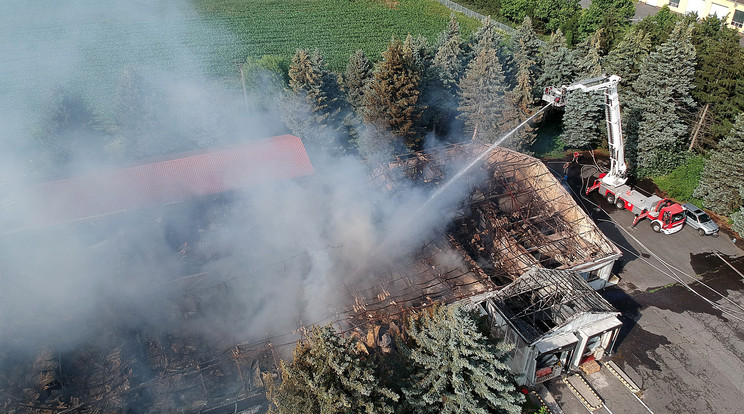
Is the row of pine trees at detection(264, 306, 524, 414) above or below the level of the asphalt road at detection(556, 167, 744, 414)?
above

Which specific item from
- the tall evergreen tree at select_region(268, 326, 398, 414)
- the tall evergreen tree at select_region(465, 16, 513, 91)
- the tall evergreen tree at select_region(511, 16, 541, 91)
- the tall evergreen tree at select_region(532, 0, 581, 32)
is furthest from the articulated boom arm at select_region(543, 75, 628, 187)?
the tall evergreen tree at select_region(532, 0, 581, 32)

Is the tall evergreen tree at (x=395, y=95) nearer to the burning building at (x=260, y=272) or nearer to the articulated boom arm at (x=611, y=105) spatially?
the burning building at (x=260, y=272)

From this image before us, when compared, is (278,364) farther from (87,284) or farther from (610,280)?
(610,280)

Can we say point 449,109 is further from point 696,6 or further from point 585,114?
point 696,6

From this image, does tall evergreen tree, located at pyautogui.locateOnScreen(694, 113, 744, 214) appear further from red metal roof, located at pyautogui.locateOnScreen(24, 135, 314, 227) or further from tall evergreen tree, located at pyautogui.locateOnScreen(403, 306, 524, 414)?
red metal roof, located at pyautogui.locateOnScreen(24, 135, 314, 227)

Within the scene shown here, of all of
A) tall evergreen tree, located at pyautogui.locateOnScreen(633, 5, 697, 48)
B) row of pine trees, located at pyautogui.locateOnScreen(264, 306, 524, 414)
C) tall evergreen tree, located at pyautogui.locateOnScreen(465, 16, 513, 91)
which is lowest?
row of pine trees, located at pyautogui.locateOnScreen(264, 306, 524, 414)

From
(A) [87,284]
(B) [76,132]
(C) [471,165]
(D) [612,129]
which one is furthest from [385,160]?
(B) [76,132]

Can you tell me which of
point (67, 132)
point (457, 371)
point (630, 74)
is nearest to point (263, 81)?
point (67, 132)
